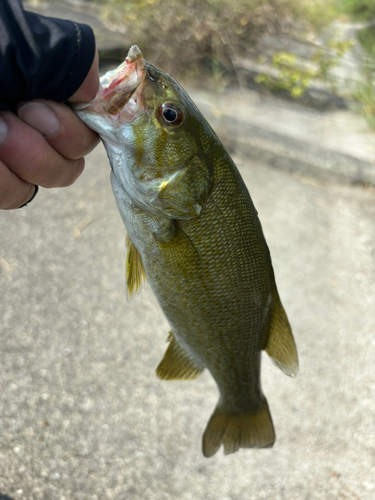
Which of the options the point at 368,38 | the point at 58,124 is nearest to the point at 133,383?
the point at 58,124

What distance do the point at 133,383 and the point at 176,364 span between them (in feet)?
3.50

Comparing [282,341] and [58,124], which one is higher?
[58,124]

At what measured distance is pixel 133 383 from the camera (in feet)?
9.23

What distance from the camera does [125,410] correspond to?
2.65 meters

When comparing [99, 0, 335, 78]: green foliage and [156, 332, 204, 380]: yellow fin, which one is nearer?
[156, 332, 204, 380]: yellow fin

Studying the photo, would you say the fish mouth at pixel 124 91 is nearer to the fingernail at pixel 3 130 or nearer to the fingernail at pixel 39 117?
the fingernail at pixel 39 117

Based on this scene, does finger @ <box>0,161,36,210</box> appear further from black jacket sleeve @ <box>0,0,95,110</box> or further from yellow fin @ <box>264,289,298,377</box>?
yellow fin @ <box>264,289,298,377</box>

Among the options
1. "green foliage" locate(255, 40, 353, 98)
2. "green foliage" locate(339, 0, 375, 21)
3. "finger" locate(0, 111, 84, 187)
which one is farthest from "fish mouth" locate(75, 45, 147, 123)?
"green foliage" locate(339, 0, 375, 21)

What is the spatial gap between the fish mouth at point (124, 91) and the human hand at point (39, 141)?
94 millimetres

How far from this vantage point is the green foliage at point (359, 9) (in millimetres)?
8891

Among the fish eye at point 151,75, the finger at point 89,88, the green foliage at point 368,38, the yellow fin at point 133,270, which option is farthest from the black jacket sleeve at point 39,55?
the green foliage at point 368,38

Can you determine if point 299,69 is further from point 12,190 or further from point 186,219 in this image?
point 12,190

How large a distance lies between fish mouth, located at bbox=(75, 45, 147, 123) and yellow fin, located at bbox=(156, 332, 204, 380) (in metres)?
0.92

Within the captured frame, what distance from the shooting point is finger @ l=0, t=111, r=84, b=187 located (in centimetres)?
136
